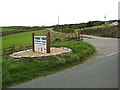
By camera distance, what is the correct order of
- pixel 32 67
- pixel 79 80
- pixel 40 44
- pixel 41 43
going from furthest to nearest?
pixel 40 44 < pixel 41 43 < pixel 32 67 < pixel 79 80

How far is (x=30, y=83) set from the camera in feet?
37.7

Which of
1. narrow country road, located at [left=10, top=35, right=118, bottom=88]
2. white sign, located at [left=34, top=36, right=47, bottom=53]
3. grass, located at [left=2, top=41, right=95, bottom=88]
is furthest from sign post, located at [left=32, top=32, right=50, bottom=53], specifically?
narrow country road, located at [left=10, top=35, right=118, bottom=88]

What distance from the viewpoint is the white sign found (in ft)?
66.1

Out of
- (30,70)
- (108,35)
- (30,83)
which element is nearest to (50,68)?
(30,70)

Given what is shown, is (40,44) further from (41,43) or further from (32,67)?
(32,67)

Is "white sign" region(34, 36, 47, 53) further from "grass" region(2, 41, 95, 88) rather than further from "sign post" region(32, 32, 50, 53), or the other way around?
"grass" region(2, 41, 95, 88)

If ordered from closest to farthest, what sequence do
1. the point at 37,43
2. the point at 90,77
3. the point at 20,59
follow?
the point at 90,77 < the point at 20,59 < the point at 37,43

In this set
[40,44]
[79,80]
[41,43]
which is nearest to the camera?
[79,80]

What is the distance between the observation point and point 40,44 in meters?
20.8

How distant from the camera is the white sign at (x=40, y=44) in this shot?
2014 cm

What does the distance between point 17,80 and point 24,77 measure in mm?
547

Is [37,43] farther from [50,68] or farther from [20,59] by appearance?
[50,68]

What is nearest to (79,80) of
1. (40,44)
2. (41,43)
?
(41,43)

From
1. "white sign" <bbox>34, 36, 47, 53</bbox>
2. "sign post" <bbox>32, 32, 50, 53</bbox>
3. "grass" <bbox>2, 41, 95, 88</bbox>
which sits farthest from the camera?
"white sign" <bbox>34, 36, 47, 53</bbox>
